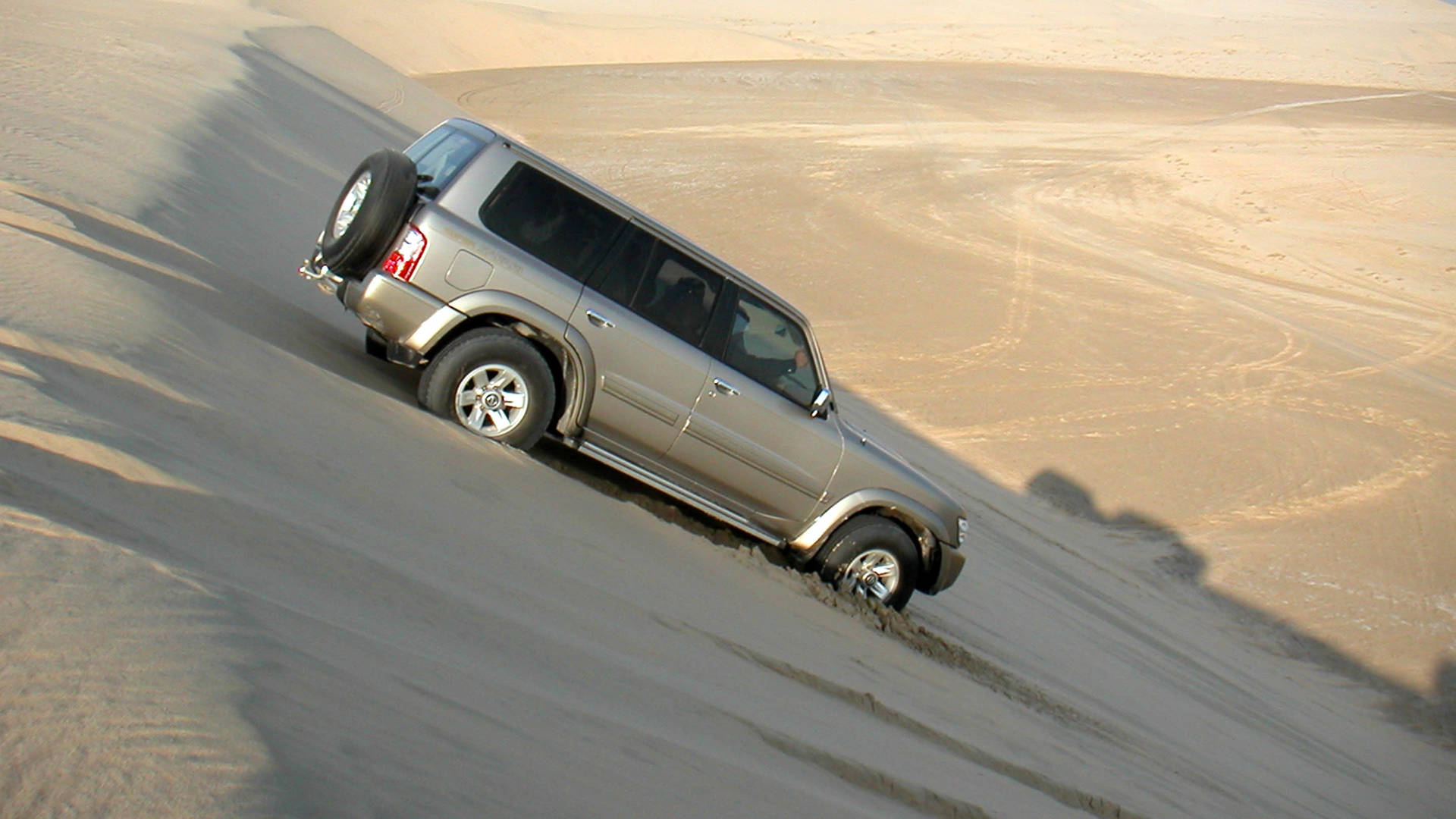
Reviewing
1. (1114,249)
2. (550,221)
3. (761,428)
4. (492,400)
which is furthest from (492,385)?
(1114,249)

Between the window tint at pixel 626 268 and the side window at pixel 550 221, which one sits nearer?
the side window at pixel 550 221

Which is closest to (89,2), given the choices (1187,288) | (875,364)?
(875,364)

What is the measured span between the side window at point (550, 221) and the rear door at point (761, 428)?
2.97 feet

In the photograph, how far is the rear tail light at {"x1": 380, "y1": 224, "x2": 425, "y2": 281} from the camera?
22.5 ft

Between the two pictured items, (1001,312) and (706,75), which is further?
(706,75)

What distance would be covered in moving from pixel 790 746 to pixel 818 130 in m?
32.7

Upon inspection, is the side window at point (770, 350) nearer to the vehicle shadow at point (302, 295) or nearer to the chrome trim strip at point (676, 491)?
the chrome trim strip at point (676, 491)

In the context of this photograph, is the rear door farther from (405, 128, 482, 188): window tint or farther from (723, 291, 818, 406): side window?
(405, 128, 482, 188): window tint

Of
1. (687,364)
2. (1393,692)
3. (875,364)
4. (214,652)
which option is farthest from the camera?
(875,364)

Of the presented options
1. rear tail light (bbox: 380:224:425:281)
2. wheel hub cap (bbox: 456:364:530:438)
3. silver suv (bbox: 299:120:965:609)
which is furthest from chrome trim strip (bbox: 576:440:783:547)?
rear tail light (bbox: 380:224:425:281)

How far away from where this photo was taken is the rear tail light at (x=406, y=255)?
6.86 meters

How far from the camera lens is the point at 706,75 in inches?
1799

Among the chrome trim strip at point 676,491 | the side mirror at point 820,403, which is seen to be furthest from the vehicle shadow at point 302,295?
the side mirror at point 820,403

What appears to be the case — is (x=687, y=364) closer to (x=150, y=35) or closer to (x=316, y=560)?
(x=316, y=560)
